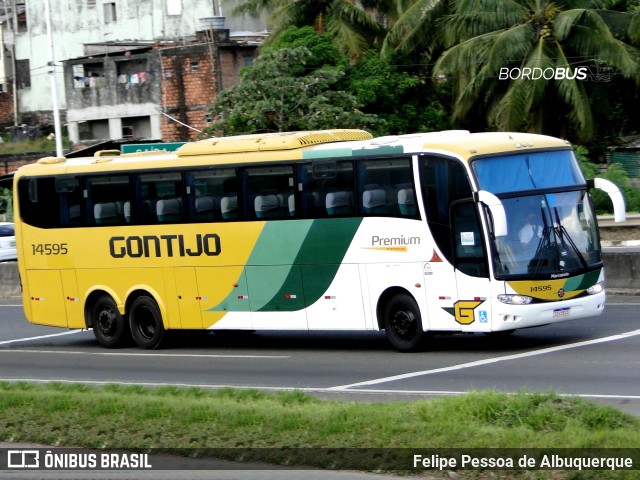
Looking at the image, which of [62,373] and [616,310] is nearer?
[62,373]

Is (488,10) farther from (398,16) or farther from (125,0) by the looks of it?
(125,0)

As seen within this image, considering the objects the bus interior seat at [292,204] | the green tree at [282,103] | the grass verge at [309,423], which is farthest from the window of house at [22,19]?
the grass verge at [309,423]

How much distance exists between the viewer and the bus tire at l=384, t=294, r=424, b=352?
17.6 meters

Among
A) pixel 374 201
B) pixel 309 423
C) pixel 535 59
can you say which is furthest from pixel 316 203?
pixel 535 59

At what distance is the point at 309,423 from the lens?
1050 centimetres

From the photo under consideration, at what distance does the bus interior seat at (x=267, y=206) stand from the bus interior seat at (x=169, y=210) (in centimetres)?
165

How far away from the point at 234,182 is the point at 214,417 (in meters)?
8.73

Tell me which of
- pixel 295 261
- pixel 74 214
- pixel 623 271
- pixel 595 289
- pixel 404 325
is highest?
pixel 74 214

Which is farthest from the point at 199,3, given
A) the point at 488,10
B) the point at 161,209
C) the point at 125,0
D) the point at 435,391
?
the point at 435,391

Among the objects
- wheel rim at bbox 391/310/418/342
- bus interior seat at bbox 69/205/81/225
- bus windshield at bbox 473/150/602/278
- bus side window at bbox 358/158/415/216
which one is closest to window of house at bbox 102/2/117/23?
bus interior seat at bbox 69/205/81/225

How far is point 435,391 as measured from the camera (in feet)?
44.9

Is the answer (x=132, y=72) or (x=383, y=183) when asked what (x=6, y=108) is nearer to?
(x=132, y=72)

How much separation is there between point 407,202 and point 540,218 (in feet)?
6.40

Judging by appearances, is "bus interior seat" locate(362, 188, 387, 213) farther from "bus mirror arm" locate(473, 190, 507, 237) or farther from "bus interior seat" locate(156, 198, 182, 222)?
"bus interior seat" locate(156, 198, 182, 222)
